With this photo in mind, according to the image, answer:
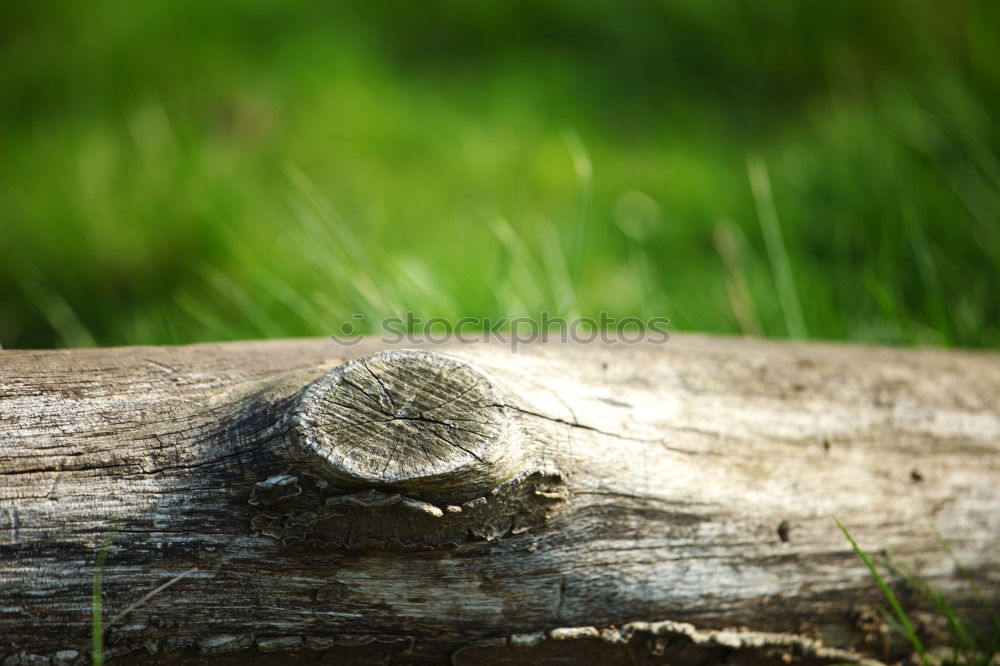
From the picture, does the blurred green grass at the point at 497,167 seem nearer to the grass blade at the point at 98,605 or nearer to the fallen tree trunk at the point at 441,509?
the fallen tree trunk at the point at 441,509

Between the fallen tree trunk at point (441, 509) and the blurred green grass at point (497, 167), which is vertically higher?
the blurred green grass at point (497, 167)

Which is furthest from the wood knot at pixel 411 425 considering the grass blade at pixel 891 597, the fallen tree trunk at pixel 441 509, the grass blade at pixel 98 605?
the grass blade at pixel 891 597

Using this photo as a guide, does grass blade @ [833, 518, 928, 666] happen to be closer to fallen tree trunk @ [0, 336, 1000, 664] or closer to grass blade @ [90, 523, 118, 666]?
fallen tree trunk @ [0, 336, 1000, 664]

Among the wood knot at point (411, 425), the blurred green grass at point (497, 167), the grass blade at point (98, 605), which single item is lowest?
the grass blade at point (98, 605)

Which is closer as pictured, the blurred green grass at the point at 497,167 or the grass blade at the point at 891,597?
the grass blade at the point at 891,597

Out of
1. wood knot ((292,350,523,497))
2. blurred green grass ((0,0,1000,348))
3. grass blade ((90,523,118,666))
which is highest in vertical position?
blurred green grass ((0,0,1000,348))

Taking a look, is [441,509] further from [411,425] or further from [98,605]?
[98,605]

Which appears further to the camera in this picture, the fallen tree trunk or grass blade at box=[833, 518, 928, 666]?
grass blade at box=[833, 518, 928, 666]

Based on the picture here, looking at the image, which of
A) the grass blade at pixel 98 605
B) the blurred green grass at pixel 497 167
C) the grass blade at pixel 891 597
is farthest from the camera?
the blurred green grass at pixel 497 167

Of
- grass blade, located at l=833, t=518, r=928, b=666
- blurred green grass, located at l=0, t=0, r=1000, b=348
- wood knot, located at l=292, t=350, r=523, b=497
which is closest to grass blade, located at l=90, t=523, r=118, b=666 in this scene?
wood knot, located at l=292, t=350, r=523, b=497
